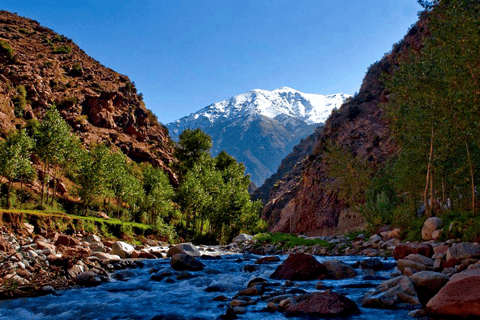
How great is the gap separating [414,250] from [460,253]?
3.79 metres

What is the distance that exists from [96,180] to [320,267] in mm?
34662

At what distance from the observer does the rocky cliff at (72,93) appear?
233 ft

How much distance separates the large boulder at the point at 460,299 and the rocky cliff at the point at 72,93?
65.9m

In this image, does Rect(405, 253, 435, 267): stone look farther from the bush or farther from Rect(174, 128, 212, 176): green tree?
the bush

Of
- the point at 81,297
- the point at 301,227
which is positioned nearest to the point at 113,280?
the point at 81,297

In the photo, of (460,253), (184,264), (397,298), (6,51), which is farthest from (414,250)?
(6,51)

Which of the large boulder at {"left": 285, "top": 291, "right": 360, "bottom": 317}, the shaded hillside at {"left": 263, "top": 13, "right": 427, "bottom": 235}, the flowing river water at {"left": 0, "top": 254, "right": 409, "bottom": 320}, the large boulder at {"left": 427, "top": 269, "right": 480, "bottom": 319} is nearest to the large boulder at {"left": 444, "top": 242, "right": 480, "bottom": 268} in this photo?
the flowing river water at {"left": 0, "top": 254, "right": 409, "bottom": 320}

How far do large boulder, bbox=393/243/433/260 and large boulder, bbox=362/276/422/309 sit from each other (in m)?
7.23

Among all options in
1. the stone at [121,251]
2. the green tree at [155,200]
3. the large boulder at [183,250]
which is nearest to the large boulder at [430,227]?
the large boulder at [183,250]

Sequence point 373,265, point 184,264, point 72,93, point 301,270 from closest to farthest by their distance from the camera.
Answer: point 301,270 → point 373,265 → point 184,264 → point 72,93

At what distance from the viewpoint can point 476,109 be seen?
1514 cm

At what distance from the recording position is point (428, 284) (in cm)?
941

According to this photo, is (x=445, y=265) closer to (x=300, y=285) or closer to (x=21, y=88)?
(x=300, y=285)

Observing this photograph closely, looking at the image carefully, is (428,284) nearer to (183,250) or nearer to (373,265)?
(373,265)
